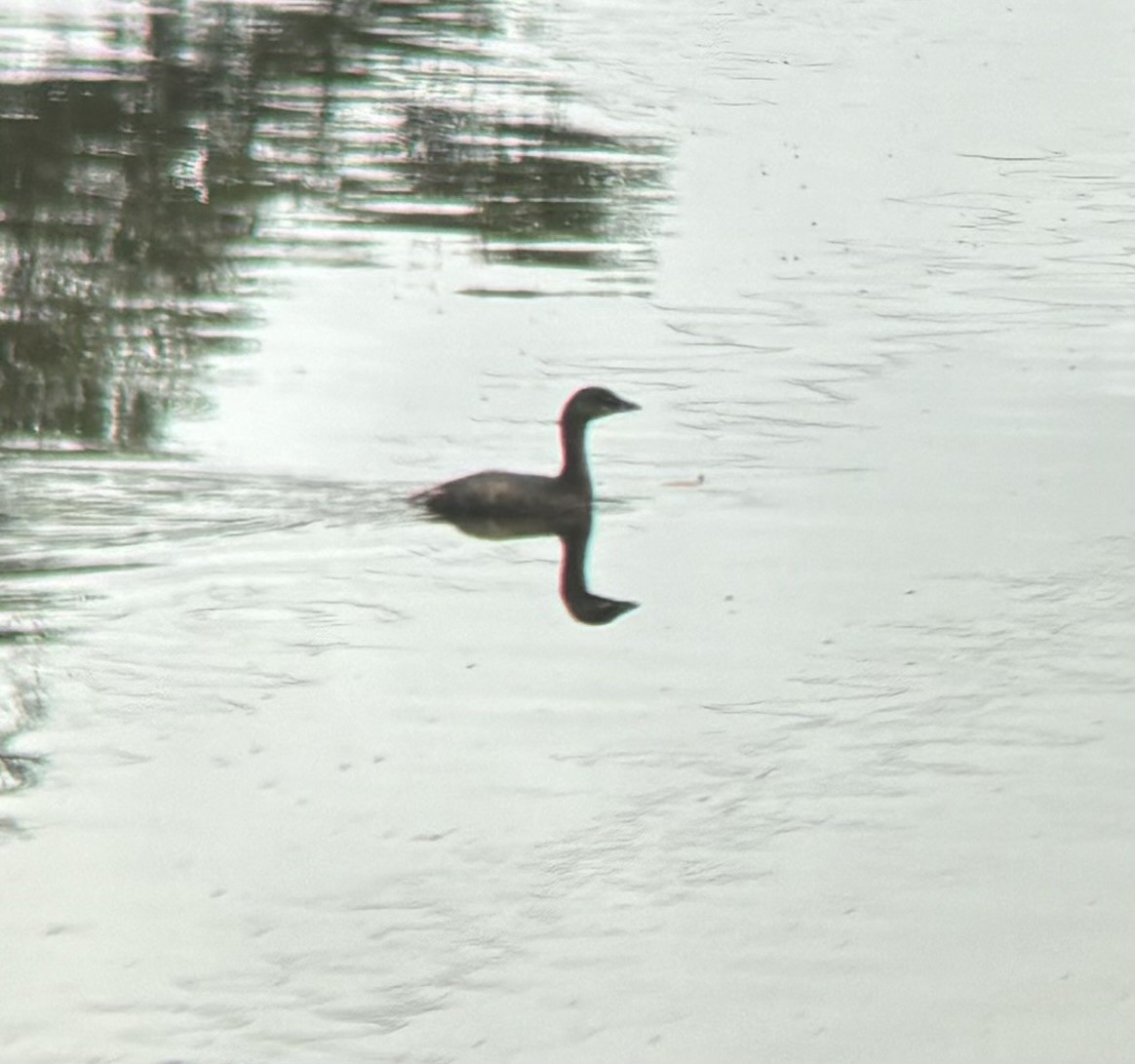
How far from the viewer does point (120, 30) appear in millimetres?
29375

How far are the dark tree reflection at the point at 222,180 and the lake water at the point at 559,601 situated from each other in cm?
7

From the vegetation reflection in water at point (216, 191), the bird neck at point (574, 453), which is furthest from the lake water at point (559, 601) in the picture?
the bird neck at point (574, 453)

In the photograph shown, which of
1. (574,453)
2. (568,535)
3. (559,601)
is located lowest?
(559,601)

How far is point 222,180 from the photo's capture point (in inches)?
847

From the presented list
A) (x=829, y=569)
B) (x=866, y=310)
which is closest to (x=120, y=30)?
(x=866, y=310)

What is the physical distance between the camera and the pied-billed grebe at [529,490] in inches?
524

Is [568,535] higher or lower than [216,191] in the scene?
lower

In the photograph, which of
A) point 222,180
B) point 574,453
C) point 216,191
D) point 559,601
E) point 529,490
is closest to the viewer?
point 559,601

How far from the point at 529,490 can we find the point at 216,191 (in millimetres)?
8350

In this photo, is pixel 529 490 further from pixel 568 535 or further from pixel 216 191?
pixel 216 191

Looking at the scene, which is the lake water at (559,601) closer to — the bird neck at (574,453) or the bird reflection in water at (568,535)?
the bird reflection in water at (568,535)

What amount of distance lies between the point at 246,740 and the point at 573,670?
1584 mm

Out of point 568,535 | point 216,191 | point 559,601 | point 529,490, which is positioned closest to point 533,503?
point 529,490

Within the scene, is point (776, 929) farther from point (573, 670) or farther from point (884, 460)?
point (884, 460)
